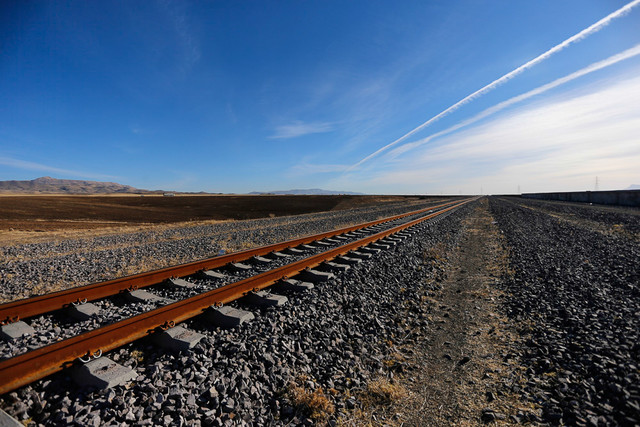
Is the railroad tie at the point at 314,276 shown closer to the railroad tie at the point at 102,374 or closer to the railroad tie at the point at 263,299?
the railroad tie at the point at 263,299

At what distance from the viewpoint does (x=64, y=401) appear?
2.53 metres

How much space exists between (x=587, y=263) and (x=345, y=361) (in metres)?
9.15

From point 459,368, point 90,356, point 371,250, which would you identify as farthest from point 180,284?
point 371,250

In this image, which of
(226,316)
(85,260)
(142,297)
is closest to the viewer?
(226,316)

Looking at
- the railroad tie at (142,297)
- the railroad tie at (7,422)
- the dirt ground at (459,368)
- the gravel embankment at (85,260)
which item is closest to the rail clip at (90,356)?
the railroad tie at (7,422)

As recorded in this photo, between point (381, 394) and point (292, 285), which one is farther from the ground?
point (292, 285)

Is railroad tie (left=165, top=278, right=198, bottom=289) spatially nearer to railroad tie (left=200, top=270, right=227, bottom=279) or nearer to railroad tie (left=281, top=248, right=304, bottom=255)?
railroad tie (left=200, top=270, right=227, bottom=279)

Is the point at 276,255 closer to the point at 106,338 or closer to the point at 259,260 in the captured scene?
the point at 259,260

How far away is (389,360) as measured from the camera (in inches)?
154

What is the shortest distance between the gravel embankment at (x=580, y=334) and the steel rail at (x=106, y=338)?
425cm

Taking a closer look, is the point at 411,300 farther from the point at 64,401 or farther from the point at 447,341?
the point at 64,401

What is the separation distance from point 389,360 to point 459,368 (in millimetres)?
927

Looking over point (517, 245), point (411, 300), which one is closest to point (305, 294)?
point (411, 300)

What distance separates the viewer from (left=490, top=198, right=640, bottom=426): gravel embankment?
294cm
